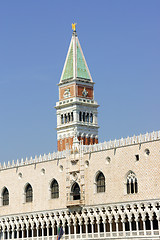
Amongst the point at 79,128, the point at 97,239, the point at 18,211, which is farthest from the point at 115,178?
the point at 79,128

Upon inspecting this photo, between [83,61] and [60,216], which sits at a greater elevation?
[83,61]

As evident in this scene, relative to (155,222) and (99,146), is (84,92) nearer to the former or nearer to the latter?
(99,146)

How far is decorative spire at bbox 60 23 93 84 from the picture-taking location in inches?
3716

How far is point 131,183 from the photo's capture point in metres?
59.8

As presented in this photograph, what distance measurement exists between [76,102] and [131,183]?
35418mm

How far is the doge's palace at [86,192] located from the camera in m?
58.0

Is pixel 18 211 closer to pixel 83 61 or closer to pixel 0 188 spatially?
pixel 0 188

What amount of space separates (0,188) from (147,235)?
2716 cm

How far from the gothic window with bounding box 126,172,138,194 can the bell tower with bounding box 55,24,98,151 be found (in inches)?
1314

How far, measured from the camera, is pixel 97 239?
62656 millimetres

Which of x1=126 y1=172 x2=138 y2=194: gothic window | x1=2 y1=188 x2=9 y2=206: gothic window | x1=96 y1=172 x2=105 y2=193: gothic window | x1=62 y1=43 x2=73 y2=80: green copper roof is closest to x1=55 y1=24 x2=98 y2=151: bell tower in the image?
x1=62 y1=43 x2=73 y2=80: green copper roof

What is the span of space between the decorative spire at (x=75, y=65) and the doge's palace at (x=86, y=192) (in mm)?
22918

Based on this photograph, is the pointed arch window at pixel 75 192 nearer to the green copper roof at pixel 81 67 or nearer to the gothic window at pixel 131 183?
the gothic window at pixel 131 183

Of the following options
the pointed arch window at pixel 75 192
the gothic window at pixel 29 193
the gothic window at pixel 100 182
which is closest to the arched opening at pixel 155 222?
the gothic window at pixel 100 182
